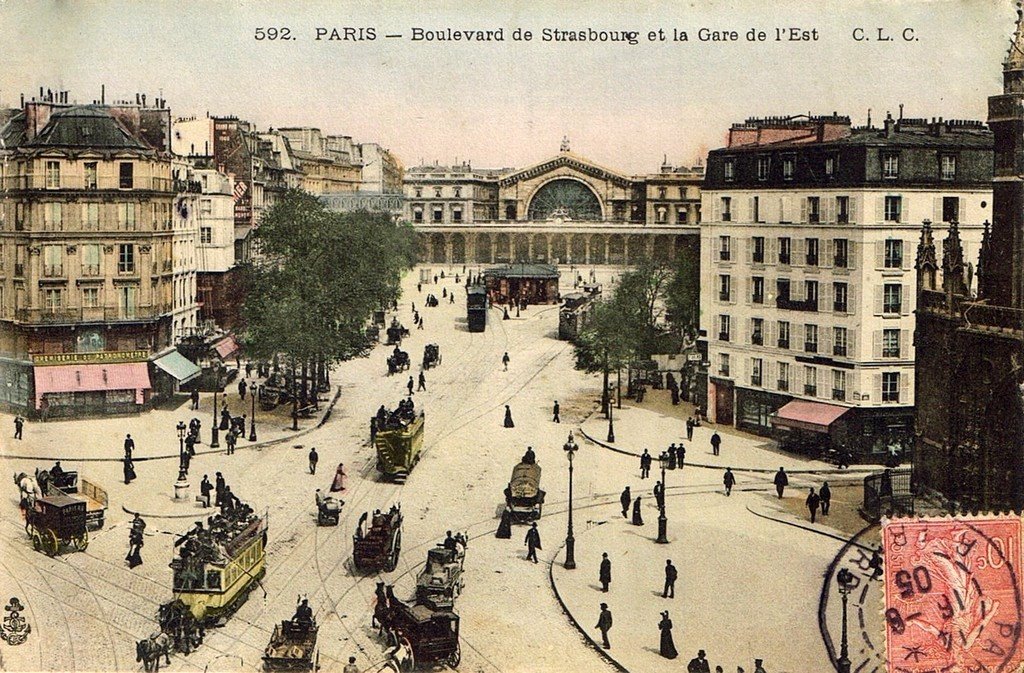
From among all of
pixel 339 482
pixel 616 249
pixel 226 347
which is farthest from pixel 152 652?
pixel 616 249

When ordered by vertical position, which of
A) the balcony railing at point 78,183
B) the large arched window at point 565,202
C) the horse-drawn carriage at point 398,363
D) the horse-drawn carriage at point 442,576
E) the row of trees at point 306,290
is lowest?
the horse-drawn carriage at point 442,576

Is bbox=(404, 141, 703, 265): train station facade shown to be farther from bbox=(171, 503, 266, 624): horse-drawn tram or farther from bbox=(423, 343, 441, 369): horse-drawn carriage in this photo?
bbox=(171, 503, 266, 624): horse-drawn tram

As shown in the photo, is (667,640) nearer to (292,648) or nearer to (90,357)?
(292,648)

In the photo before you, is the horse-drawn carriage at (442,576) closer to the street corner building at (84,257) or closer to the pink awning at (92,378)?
the street corner building at (84,257)


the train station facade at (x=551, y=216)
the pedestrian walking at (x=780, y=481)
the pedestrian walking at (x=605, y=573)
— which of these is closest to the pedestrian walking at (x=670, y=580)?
the pedestrian walking at (x=605, y=573)

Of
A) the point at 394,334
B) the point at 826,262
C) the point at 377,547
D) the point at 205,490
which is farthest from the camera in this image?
the point at 394,334

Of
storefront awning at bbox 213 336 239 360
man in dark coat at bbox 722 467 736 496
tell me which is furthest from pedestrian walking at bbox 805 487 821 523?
storefront awning at bbox 213 336 239 360

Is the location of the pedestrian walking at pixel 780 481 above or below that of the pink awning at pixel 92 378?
below
